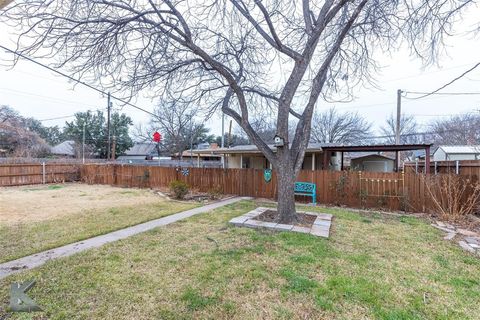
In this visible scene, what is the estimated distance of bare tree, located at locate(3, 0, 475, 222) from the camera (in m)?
4.41

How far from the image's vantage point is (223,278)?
2943mm

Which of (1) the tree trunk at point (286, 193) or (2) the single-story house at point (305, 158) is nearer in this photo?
(1) the tree trunk at point (286, 193)

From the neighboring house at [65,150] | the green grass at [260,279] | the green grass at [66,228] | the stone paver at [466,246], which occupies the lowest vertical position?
the stone paver at [466,246]

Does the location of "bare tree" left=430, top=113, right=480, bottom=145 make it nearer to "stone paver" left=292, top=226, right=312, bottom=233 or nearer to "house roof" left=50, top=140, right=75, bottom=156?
"stone paver" left=292, top=226, right=312, bottom=233

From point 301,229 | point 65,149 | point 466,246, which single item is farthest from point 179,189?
point 65,149

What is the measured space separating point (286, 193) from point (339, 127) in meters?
24.1

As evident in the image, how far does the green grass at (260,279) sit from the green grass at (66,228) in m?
0.92

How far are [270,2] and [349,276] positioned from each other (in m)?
6.19

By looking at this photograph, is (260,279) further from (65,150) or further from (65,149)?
(65,149)

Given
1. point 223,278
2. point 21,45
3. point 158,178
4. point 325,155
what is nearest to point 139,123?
point 158,178

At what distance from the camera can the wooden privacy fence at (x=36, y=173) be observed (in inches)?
518

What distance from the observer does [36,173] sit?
1433 centimetres

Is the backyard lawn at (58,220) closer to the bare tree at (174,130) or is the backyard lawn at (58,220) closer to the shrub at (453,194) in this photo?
the bare tree at (174,130)

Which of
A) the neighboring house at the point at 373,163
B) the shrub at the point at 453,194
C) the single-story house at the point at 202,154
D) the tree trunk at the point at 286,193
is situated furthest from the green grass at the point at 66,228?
the neighboring house at the point at 373,163
